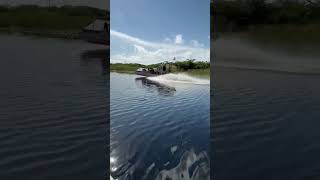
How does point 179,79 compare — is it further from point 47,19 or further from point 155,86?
point 47,19

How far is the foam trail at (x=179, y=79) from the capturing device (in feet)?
12.7

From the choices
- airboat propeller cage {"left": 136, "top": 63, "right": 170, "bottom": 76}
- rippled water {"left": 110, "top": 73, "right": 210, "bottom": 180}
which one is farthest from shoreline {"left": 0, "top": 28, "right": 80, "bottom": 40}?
airboat propeller cage {"left": 136, "top": 63, "right": 170, "bottom": 76}

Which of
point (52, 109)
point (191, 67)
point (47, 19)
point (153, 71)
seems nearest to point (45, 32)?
point (47, 19)

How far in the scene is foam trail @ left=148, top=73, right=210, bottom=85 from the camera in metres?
3.86

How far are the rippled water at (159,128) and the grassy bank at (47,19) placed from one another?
0.49 metres

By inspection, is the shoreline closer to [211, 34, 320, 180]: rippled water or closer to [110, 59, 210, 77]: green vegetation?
[110, 59, 210, 77]: green vegetation

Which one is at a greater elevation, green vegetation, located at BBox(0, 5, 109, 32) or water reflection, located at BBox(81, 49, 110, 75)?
green vegetation, located at BBox(0, 5, 109, 32)

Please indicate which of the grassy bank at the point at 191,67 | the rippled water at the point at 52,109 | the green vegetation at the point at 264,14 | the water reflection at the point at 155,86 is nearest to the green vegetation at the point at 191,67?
the grassy bank at the point at 191,67

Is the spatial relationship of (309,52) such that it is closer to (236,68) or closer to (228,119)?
(236,68)

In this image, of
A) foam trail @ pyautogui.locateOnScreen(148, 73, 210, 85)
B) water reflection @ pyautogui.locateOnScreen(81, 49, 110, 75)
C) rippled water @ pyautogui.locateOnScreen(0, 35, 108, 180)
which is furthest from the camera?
foam trail @ pyautogui.locateOnScreen(148, 73, 210, 85)

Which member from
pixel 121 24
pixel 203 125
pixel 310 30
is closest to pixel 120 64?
pixel 121 24

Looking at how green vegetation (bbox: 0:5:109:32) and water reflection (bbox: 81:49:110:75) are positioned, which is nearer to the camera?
green vegetation (bbox: 0:5:109:32)

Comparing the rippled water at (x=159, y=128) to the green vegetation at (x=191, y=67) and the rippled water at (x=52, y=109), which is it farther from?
the rippled water at (x=52, y=109)

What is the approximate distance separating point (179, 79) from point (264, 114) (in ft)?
2.66
